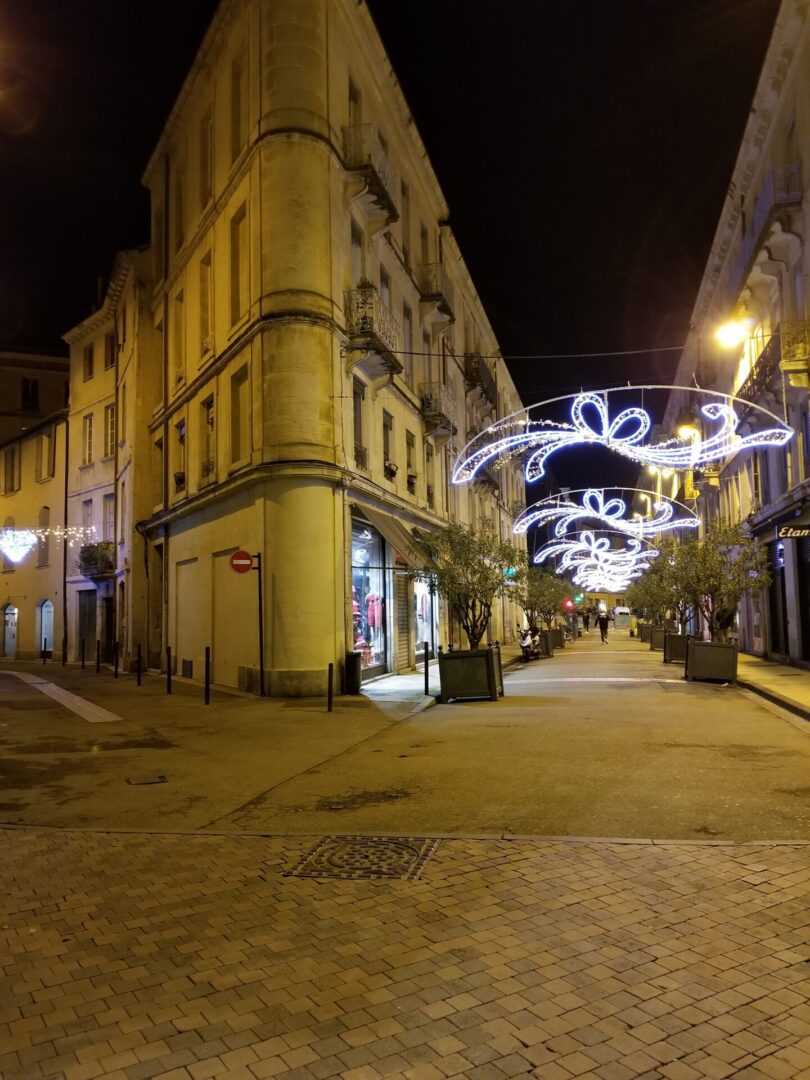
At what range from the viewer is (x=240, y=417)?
772 inches

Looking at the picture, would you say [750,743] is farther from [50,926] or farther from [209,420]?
[209,420]

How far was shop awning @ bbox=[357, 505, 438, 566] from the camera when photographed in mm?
20344

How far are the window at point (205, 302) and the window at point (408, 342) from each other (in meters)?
6.04

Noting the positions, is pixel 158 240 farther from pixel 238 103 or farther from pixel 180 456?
pixel 180 456

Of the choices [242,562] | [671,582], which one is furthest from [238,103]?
[671,582]

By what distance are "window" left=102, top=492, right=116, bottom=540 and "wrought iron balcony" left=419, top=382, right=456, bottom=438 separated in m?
12.6

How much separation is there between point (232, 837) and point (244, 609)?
39.9 ft

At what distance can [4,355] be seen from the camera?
3991 centimetres

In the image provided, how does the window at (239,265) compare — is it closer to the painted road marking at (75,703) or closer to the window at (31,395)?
the painted road marking at (75,703)

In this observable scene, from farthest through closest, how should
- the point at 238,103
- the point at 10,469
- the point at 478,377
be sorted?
the point at 10,469 < the point at 478,377 < the point at 238,103

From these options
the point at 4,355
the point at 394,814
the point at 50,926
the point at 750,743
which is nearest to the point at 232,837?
the point at 394,814

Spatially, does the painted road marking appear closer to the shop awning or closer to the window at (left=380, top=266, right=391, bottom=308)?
the shop awning

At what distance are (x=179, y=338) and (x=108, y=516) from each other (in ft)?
31.1

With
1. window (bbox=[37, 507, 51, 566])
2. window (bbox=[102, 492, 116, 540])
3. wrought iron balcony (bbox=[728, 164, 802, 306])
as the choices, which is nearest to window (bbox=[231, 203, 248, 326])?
wrought iron balcony (bbox=[728, 164, 802, 306])
